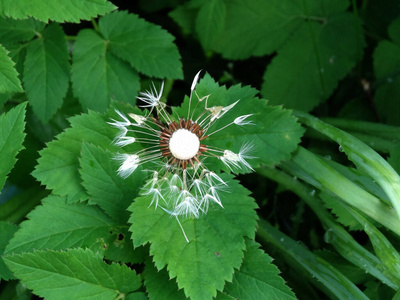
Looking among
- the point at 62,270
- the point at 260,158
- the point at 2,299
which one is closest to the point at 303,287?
the point at 260,158

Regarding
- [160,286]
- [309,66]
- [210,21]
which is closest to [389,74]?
[309,66]

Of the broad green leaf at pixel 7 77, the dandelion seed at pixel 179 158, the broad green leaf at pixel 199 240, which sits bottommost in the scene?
the broad green leaf at pixel 199 240

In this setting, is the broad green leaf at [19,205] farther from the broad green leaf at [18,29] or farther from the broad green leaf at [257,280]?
the broad green leaf at [257,280]

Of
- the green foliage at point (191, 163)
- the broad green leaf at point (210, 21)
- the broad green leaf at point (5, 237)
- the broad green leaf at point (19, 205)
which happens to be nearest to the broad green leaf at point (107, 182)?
the green foliage at point (191, 163)

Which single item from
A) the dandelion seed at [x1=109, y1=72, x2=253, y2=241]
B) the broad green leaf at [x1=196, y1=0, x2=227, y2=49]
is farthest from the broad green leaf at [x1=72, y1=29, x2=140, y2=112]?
the broad green leaf at [x1=196, y1=0, x2=227, y2=49]

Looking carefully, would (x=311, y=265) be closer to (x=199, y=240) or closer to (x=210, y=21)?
(x=199, y=240)

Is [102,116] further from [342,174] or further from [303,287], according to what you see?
[303,287]

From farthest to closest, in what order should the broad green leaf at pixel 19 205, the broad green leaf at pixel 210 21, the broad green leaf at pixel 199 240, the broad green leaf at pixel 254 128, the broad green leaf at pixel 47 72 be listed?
the broad green leaf at pixel 210 21, the broad green leaf at pixel 19 205, the broad green leaf at pixel 47 72, the broad green leaf at pixel 254 128, the broad green leaf at pixel 199 240
